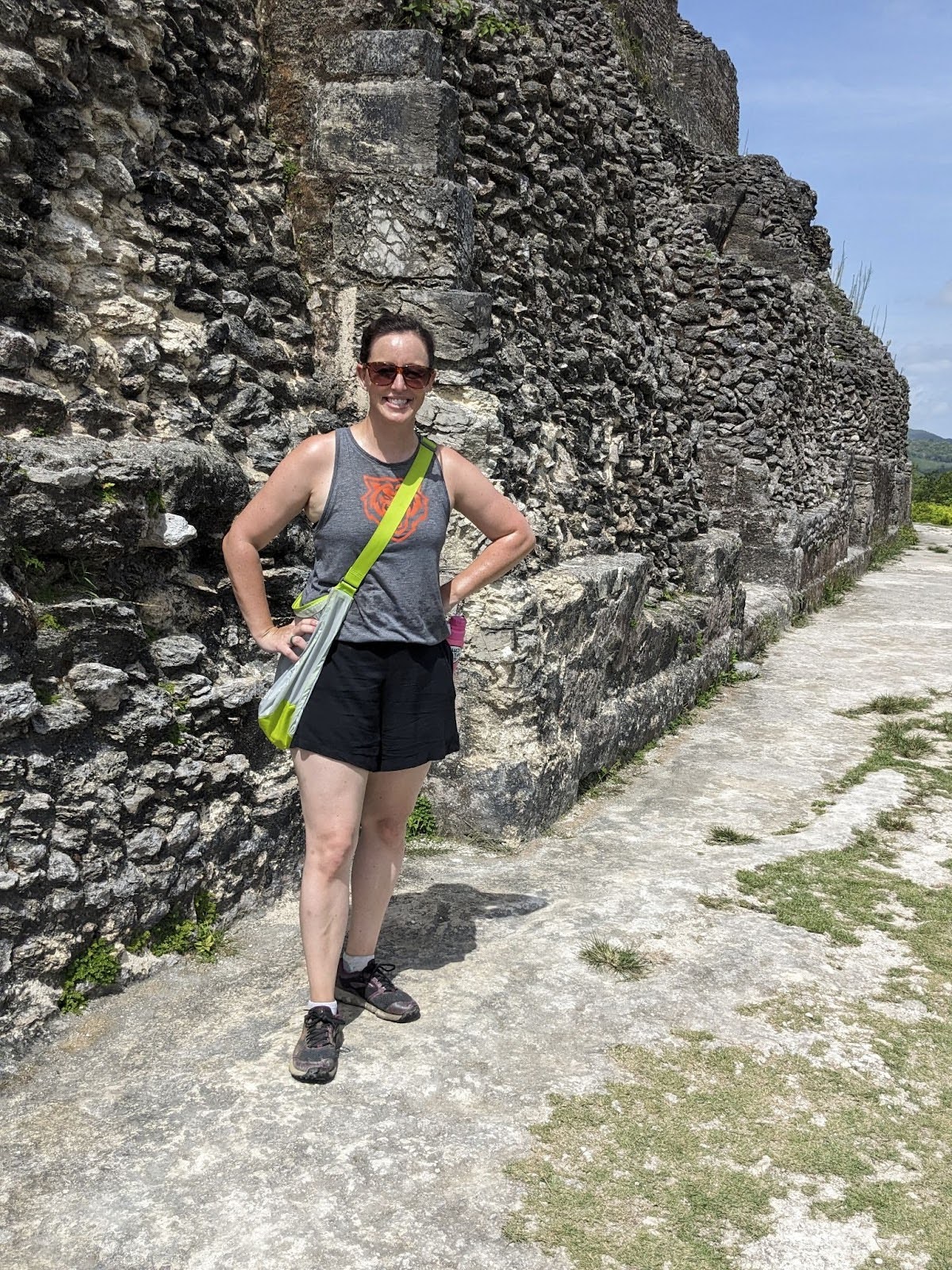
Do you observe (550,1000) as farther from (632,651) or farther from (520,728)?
(632,651)

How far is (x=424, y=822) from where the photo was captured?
4379 mm

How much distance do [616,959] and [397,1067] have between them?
2.83ft

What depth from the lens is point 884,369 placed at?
20.6 metres

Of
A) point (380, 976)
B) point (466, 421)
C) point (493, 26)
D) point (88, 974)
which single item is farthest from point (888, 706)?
point (88, 974)

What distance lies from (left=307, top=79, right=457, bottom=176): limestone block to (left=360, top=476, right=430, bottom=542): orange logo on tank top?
1.89 metres

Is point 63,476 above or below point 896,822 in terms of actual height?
above

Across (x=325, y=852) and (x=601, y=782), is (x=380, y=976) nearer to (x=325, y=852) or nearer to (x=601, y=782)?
(x=325, y=852)

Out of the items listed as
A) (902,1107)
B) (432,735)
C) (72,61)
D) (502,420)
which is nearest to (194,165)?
(72,61)

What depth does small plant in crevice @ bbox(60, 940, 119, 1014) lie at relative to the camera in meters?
2.83

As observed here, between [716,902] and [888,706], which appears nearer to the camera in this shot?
[716,902]

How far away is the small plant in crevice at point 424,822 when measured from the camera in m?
4.37

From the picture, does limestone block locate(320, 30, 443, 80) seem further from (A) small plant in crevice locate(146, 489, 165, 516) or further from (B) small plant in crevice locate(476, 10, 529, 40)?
(A) small plant in crevice locate(146, 489, 165, 516)

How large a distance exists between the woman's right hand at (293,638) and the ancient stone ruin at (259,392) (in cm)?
50

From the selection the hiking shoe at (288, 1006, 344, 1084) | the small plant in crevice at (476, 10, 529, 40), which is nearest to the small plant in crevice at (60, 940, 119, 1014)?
the hiking shoe at (288, 1006, 344, 1084)
